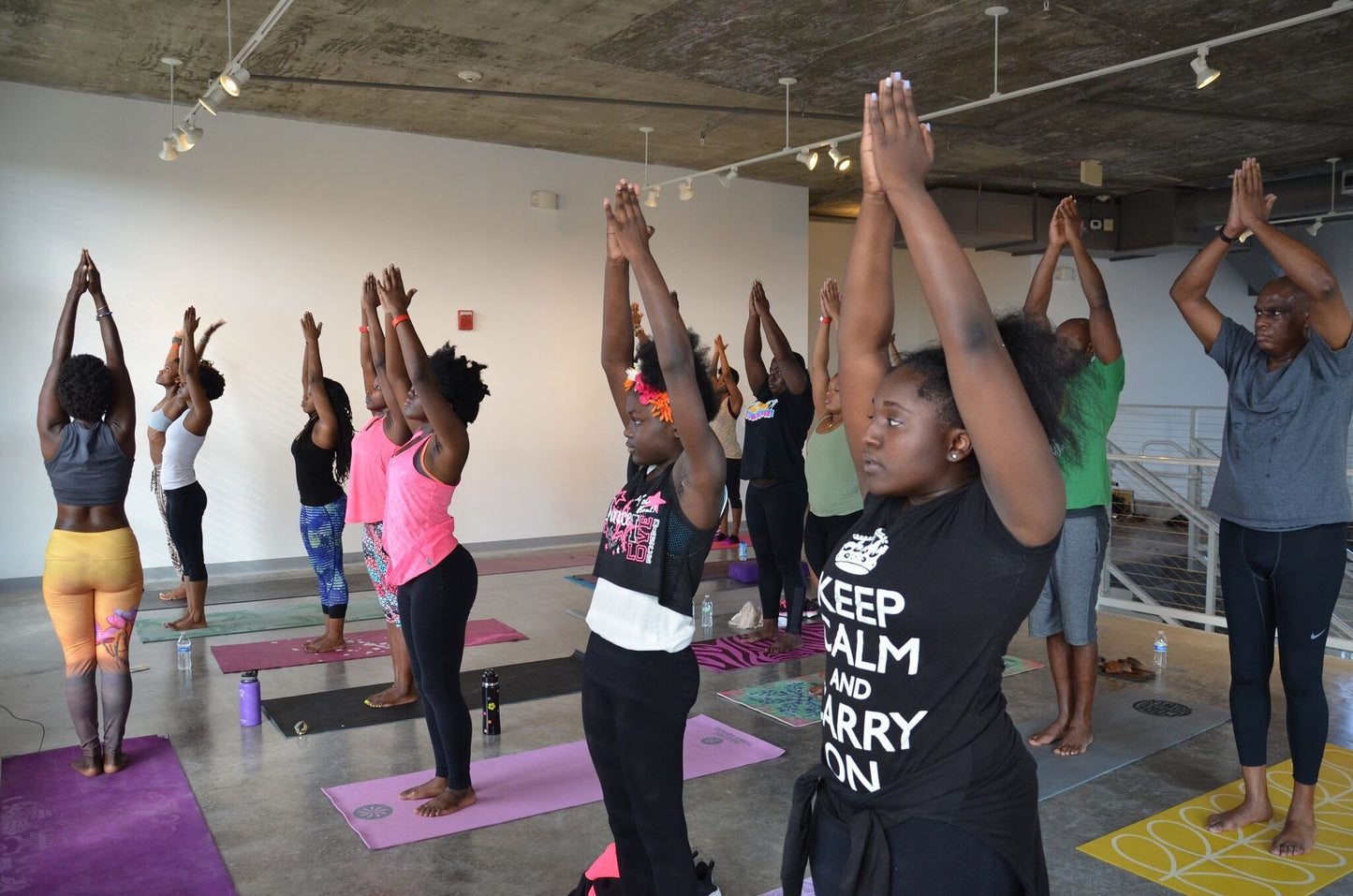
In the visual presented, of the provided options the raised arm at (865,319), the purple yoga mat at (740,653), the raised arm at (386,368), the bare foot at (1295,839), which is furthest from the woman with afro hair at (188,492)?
the bare foot at (1295,839)

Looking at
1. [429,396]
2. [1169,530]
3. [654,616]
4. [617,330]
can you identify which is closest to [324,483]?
[429,396]

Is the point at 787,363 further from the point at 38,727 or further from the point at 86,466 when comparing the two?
the point at 38,727

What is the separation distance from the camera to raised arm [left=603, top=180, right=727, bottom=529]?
2.18m

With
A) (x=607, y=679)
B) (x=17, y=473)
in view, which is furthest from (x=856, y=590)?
(x=17, y=473)

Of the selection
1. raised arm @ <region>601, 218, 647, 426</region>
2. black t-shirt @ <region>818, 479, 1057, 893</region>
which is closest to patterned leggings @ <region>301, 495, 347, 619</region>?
raised arm @ <region>601, 218, 647, 426</region>

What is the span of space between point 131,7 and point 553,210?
3981 millimetres

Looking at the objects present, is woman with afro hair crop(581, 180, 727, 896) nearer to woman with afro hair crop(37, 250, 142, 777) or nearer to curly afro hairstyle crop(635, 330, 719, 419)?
curly afro hairstyle crop(635, 330, 719, 419)

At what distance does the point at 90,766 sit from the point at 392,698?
120 centimetres

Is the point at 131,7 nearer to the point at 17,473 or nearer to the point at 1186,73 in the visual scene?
the point at 17,473

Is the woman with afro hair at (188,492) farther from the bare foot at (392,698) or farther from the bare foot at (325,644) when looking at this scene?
the bare foot at (392,698)

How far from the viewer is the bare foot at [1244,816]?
329 cm

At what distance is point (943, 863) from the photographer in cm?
138

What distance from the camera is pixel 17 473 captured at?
7.21m

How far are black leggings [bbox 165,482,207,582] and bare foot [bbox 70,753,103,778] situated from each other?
2.20m
